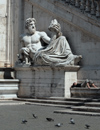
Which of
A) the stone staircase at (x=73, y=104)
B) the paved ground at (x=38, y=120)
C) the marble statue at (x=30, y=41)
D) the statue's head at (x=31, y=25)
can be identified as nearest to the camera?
the paved ground at (x=38, y=120)

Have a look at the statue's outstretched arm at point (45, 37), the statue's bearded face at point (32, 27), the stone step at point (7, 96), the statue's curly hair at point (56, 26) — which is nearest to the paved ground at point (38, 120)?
the stone step at point (7, 96)

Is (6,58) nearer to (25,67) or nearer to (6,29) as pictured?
(6,29)

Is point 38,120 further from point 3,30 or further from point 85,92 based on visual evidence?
point 3,30

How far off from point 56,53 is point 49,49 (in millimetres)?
313

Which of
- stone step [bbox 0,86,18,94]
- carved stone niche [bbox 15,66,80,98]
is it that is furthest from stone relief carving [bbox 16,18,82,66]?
stone step [bbox 0,86,18,94]

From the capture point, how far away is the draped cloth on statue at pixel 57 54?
51.0 ft

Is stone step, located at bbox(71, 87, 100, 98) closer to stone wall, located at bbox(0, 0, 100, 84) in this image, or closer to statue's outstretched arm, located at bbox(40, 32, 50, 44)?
stone wall, located at bbox(0, 0, 100, 84)

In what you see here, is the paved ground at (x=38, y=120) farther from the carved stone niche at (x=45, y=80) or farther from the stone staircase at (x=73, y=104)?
the carved stone niche at (x=45, y=80)

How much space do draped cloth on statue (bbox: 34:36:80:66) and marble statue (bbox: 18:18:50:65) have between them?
2.60 feet

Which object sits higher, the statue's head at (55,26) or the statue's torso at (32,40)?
the statue's head at (55,26)

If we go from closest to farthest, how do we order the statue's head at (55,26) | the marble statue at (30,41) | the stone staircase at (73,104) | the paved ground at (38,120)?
the paved ground at (38,120) < the stone staircase at (73,104) < the statue's head at (55,26) < the marble statue at (30,41)

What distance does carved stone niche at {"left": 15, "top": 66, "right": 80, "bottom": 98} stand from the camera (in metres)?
15.4

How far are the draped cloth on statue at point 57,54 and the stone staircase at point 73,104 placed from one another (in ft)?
4.63

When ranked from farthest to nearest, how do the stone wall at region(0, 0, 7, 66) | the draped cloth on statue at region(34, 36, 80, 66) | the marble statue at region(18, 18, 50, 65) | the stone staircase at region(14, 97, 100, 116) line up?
the stone wall at region(0, 0, 7, 66) < the marble statue at region(18, 18, 50, 65) < the draped cloth on statue at region(34, 36, 80, 66) < the stone staircase at region(14, 97, 100, 116)
